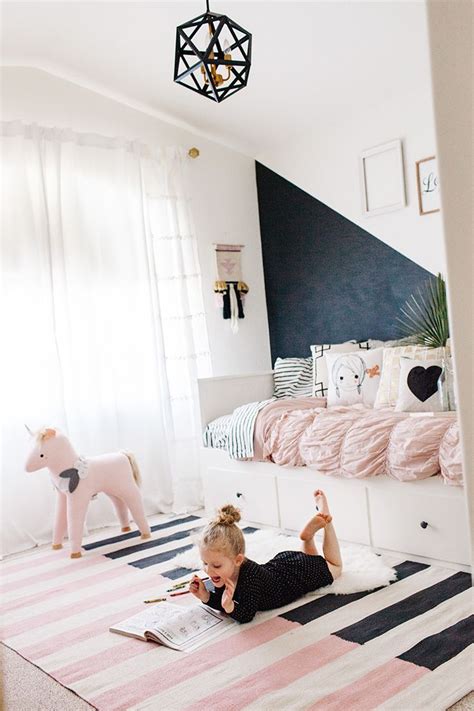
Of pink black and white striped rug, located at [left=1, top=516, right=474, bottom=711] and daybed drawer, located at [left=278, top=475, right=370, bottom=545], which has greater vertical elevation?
daybed drawer, located at [left=278, top=475, right=370, bottom=545]

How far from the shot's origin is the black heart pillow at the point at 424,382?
10.4 ft

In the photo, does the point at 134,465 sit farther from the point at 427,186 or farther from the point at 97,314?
the point at 427,186

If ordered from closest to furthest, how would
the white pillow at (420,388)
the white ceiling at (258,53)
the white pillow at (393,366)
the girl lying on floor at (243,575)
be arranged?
the girl lying on floor at (243,575), the white pillow at (420,388), the white ceiling at (258,53), the white pillow at (393,366)

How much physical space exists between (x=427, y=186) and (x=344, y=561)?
2.18 m

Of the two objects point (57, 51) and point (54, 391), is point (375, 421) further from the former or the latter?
point (57, 51)

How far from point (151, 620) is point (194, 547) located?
93 centimetres

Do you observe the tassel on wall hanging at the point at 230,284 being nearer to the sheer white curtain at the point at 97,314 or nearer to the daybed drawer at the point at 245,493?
the sheer white curtain at the point at 97,314

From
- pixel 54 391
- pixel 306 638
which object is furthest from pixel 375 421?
pixel 54 391

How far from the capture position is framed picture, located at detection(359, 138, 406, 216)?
3.98 meters

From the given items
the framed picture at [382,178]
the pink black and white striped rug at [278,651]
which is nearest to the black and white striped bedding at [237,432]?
the pink black and white striped rug at [278,651]

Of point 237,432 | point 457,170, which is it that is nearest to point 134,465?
point 237,432

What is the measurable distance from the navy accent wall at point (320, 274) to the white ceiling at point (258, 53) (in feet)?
1.81

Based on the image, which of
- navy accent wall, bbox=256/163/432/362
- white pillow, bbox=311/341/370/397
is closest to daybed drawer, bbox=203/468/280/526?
white pillow, bbox=311/341/370/397

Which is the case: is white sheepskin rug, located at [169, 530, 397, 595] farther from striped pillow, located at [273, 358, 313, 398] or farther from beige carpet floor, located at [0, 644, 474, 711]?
striped pillow, located at [273, 358, 313, 398]
